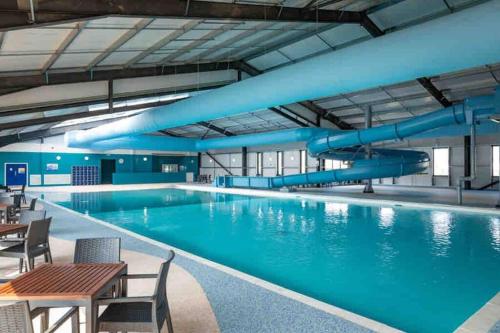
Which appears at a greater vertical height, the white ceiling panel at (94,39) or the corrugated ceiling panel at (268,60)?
the corrugated ceiling panel at (268,60)

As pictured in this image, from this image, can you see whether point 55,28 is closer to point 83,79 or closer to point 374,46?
point 83,79

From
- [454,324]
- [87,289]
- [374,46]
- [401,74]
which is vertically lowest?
[454,324]

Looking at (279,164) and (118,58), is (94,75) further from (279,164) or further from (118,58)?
(279,164)

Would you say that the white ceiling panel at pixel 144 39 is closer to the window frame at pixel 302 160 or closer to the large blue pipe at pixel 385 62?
the large blue pipe at pixel 385 62

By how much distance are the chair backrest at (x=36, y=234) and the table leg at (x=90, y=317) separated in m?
2.27

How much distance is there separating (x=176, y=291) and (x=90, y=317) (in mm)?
1559

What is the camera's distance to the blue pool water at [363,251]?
3.62 metres

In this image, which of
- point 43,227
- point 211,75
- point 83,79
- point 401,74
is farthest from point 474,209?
point 83,79

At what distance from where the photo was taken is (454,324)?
311 centimetres

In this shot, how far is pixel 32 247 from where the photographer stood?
148 inches

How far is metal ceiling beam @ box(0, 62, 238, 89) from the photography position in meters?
6.91

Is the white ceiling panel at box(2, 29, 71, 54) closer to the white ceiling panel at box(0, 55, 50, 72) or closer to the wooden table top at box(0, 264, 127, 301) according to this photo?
the white ceiling panel at box(0, 55, 50, 72)

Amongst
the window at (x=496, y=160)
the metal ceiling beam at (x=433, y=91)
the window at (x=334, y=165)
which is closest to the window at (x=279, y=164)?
the window at (x=334, y=165)

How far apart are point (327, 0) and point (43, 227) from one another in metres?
7.06
